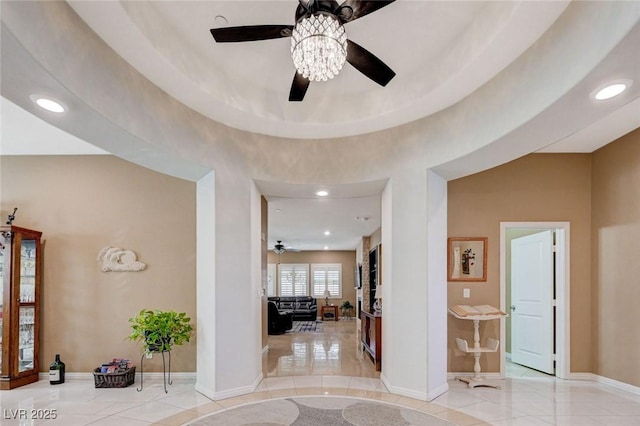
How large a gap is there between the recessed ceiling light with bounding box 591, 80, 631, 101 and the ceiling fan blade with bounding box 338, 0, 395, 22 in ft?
4.58

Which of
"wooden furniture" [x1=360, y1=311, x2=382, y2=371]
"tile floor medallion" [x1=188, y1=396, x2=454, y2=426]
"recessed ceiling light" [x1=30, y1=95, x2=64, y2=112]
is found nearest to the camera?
"recessed ceiling light" [x1=30, y1=95, x2=64, y2=112]

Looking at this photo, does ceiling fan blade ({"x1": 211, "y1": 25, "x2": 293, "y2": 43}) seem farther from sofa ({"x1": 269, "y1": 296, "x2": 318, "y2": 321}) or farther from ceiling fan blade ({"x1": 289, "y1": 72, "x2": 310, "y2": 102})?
sofa ({"x1": 269, "y1": 296, "x2": 318, "y2": 321})

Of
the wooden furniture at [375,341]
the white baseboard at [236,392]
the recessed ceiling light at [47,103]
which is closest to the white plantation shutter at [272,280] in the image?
the wooden furniture at [375,341]

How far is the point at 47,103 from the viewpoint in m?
2.45

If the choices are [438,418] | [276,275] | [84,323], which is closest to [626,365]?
[438,418]

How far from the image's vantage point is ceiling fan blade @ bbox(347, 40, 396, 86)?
2420mm

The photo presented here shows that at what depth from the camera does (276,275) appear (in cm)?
1459

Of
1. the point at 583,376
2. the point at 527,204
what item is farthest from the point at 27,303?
the point at 583,376

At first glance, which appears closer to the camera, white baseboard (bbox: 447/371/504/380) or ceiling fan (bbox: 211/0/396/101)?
ceiling fan (bbox: 211/0/396/101)

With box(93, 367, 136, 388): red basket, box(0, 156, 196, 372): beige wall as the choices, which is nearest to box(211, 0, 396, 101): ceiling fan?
box(0, 156, 196, 372): beige wall

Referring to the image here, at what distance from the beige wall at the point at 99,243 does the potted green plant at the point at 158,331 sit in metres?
0.49

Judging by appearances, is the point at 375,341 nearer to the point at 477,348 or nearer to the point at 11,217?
the point at 477,348

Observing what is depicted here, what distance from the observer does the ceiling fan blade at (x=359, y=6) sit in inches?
78.2

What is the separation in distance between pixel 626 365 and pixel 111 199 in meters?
6.34
